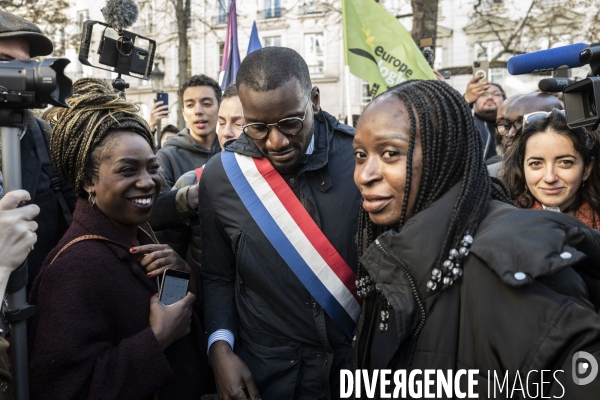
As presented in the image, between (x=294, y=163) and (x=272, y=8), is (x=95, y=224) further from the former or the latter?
(x=272, y=8)

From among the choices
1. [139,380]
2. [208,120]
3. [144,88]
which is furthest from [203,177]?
[144,88]

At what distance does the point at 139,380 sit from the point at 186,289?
0.49 meters

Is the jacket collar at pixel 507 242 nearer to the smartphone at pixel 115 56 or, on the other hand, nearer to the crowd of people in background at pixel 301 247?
the crowd of people in background at pixel 301 247

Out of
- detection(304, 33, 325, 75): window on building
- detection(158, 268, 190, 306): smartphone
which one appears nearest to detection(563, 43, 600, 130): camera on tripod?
detection(158, 268, 190, 306): smartphone

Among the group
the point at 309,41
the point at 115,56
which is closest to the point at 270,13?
the point at 309,41

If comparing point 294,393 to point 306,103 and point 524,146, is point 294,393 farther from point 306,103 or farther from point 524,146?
point 524,146

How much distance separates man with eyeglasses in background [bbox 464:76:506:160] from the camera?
19.9 ft

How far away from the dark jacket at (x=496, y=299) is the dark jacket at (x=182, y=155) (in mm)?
3246

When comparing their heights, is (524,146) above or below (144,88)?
below

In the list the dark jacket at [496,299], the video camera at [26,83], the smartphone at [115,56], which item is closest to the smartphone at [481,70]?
the smartphone at [115,56]

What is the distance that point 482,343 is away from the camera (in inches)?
64.5

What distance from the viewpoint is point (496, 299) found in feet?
5.34

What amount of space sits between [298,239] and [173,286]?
0.57 m

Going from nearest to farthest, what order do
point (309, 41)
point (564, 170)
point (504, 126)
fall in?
1. point (564, 170)
2. point (504, 126)
3. point (309, 41)
